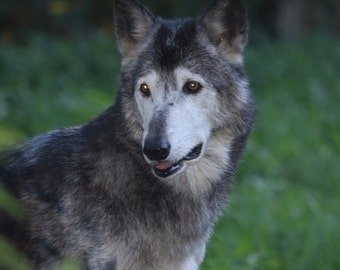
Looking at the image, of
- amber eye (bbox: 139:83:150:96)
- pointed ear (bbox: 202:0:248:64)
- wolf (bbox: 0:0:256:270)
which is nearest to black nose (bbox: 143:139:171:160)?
wolf (bbox: 0:0:256:270)

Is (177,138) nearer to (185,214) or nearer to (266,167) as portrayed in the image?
(185,214)

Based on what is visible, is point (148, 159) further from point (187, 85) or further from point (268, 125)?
point (268, 125)

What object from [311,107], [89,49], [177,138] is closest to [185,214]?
[177,138]

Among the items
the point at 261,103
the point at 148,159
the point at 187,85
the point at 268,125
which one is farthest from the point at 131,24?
the point at 261,103

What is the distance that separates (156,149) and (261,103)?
26.4ft

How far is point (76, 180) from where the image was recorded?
18.5 feet

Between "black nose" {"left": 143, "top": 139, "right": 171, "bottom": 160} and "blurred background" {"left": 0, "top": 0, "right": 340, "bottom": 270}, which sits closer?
"black nose" {"left": 143, "top": 139, "right": 171, "bottom": 160}

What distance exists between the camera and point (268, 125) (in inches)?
471

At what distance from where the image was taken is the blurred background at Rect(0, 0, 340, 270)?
8.05m

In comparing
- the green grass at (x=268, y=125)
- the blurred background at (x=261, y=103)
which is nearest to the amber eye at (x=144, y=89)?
the blurred background at (x=261, y=103)

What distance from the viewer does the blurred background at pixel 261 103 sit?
8.05m

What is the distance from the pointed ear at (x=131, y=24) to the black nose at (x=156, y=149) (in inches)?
34.0

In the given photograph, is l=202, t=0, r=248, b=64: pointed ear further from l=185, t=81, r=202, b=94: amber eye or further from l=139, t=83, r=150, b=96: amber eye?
l=139, t=83, r=150, b=96: amber eye

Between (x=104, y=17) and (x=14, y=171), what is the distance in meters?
14.3
